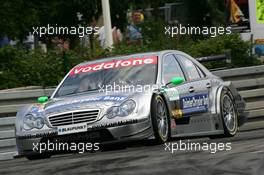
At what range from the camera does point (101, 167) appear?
8414 millimetres

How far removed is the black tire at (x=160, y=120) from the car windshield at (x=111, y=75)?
1.64 feet

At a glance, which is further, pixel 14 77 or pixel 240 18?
pixel 240 18

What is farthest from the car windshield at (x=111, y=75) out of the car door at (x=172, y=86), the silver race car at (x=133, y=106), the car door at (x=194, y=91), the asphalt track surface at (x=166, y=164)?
the asphalt track surface at (x=166, y=164)

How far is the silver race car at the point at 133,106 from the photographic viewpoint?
10.6 metres

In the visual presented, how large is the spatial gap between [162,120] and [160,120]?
68 millimetres

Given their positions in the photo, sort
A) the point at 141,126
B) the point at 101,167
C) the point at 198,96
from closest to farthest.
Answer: the point at 101,167, the point at 141,126, the point at 198,96

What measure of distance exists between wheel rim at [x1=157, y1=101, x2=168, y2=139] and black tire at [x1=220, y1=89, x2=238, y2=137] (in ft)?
4.56

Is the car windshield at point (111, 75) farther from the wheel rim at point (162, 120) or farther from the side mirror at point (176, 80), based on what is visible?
the wheel rim at point (162, 120)

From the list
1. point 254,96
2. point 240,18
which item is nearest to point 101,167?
point 254,96

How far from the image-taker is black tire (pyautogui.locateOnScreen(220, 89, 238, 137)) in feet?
→ 40.4

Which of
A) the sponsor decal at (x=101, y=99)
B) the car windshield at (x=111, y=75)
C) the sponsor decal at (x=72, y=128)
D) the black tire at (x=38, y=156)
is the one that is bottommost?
the black tire at (x=38, y=156)

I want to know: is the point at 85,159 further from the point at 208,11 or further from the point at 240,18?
the point at 208,11

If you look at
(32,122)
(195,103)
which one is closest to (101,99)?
(32,122)

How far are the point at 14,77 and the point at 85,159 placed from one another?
7.85 metres
